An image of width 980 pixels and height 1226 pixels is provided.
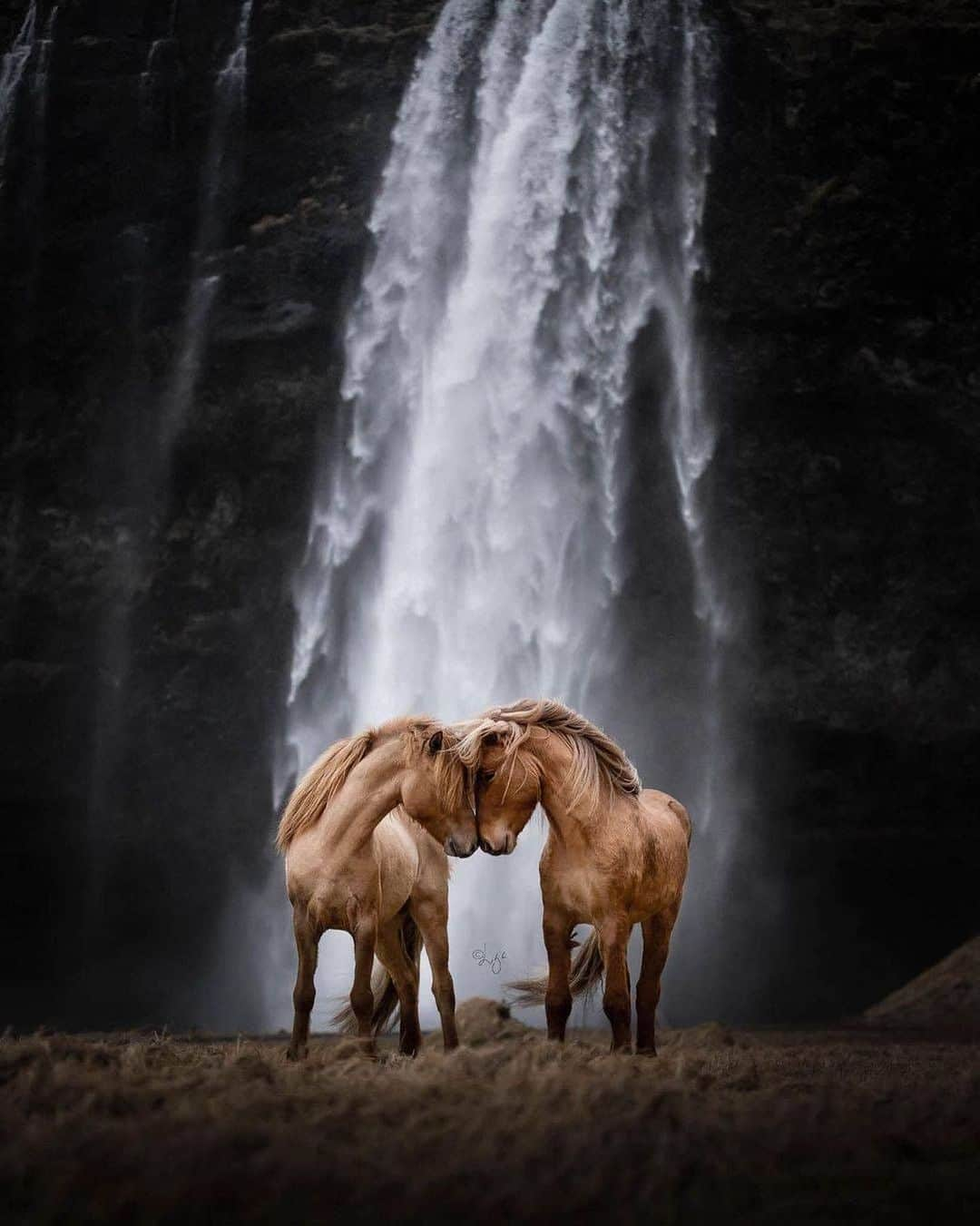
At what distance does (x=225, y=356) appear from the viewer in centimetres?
2412

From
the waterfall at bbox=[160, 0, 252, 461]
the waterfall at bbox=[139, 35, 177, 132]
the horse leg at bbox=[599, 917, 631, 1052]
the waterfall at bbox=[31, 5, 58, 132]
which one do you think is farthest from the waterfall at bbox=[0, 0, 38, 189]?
the horse leg at bbox=[599, 917, 631, 1052]

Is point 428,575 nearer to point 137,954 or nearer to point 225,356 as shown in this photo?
point 225,356

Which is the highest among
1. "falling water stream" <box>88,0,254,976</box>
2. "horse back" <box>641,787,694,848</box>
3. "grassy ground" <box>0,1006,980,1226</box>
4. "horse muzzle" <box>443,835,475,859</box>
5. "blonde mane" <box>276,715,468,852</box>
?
"falling water stream" <box>88,0,254,976</box>

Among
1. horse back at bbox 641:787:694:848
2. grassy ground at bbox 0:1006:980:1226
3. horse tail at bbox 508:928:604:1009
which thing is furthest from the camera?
horse tail at bbox 508:928:604:1009

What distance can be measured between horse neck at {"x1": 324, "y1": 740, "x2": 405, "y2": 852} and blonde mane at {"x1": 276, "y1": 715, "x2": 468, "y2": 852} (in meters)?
0.09

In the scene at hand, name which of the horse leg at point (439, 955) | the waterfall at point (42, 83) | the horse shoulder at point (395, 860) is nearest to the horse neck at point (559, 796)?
the horse shoulder at point (395, 860)

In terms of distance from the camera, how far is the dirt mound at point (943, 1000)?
48.7ft

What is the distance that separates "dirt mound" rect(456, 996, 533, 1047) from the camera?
1022 cm

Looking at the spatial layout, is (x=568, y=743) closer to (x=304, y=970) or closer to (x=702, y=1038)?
(x=304, y=970)

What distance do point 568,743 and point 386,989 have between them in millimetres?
2376

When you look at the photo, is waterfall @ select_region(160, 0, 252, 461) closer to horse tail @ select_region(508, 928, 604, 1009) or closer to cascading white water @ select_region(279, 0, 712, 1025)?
cascading white water @ select_region(279, 0, 712, 1025)

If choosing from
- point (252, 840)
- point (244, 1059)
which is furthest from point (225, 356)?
point (244, 1059)

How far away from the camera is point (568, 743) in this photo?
Answer: 673 centimetres

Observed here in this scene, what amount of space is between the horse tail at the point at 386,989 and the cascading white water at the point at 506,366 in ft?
41.0
